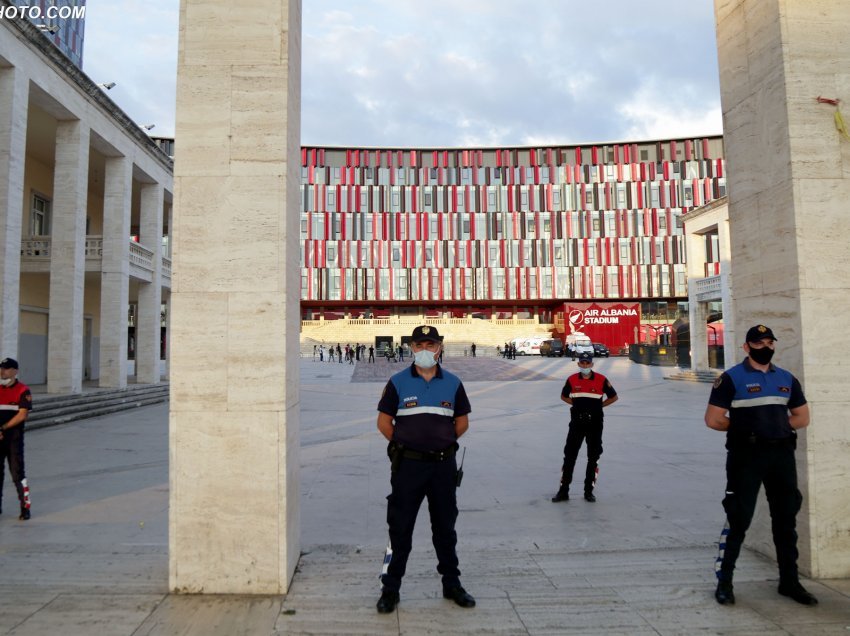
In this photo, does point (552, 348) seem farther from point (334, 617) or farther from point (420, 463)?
point (334, 617)

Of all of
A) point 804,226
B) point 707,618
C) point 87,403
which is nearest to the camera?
point 707,618

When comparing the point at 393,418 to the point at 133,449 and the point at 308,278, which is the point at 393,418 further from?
the point at 308,278

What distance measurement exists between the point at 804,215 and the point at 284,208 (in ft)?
13.5

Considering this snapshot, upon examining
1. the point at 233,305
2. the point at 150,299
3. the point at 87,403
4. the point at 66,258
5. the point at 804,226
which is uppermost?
the point at 66,258

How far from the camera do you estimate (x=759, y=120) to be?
4977mm

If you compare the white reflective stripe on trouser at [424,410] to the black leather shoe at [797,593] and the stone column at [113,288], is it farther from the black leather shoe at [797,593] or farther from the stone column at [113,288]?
the stone column at [113,288]

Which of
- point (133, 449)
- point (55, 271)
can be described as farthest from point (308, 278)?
point (133, 449)

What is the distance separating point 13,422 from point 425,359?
190 inches

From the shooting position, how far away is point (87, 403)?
53.1 ft

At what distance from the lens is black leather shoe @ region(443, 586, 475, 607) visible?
383cm

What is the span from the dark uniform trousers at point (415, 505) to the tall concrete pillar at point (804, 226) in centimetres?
281

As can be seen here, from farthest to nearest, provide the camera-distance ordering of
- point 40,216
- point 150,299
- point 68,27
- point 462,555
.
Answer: point 68,27
point 150,299
point 40,216
point 462,555

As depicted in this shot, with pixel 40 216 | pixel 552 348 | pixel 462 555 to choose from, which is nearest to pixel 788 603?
pixel 462 555

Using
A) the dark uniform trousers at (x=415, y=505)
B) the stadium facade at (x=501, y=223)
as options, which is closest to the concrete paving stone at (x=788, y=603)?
the dark uniform trousers at (x=415, y=505)
